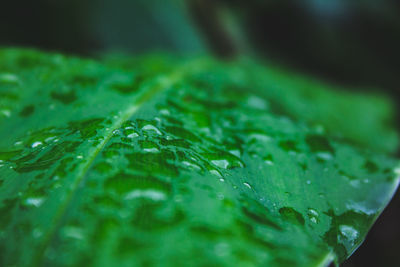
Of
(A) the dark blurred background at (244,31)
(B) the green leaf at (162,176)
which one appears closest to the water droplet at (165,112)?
(B) the green leaf at (162,176)

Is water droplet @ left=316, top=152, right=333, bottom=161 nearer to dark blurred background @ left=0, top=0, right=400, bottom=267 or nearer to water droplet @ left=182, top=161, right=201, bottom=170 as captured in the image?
water droplet @ left=182, top=161, right=201, bottom=170

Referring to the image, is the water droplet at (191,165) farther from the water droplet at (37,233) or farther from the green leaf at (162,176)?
the water droplet at (37,233)

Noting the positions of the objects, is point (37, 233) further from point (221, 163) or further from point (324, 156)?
point (324, 156)

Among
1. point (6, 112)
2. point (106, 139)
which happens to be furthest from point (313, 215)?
point (6, 112)

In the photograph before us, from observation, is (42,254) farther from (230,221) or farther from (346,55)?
(346,55)

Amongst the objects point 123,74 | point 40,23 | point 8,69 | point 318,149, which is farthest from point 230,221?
point 40,23

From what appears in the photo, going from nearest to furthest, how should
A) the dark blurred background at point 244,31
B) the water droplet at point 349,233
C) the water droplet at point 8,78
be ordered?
1. the water droplet at point 349,233
2. the water droplet at point 8,78
3. the dark blurred background at point 244,31
